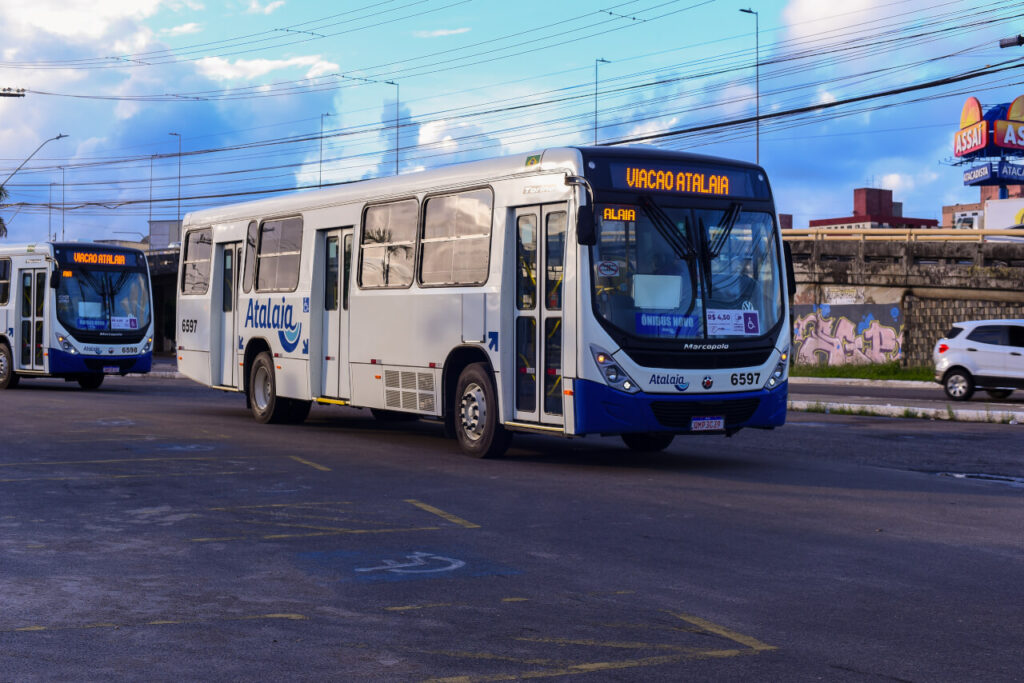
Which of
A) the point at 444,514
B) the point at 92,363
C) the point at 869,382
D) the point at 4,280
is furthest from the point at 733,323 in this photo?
the point at 869,382

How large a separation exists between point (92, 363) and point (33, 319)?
1.77 metres

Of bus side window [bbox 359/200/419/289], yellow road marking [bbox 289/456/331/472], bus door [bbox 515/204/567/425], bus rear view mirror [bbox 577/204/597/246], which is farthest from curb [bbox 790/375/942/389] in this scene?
yellow road marking [bbox 289/456/331/472]

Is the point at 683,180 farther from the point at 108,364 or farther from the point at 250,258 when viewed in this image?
the point at 108,364

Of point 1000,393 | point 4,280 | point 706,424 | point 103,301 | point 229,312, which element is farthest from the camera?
point 4,280

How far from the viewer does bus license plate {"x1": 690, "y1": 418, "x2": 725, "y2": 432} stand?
41.2 ft

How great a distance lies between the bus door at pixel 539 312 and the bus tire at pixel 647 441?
241 cm

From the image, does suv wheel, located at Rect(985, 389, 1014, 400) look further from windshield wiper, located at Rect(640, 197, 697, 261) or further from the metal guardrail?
windshield wiper, located at Rect(640, 197, 697, 261)

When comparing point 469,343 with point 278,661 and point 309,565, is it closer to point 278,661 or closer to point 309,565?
point 309,565

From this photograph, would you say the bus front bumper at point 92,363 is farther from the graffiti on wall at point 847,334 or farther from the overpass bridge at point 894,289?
the overpass bridge at point 894,289

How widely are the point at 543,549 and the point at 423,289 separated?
6938 mm

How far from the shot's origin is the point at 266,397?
1858 centimetres

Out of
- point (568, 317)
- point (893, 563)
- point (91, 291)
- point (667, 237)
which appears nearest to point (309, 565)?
point (893, 563)

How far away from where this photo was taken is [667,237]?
12.7 metres

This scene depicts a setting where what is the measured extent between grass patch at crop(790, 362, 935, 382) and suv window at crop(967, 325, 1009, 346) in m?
9.91
